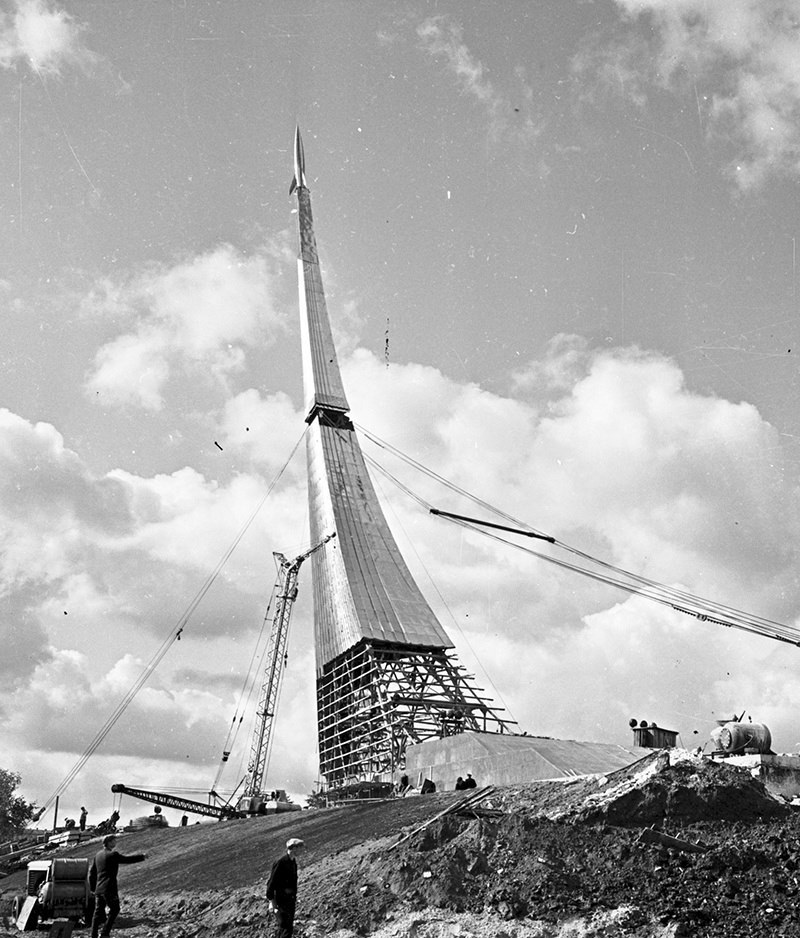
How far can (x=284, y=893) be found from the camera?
11.9m

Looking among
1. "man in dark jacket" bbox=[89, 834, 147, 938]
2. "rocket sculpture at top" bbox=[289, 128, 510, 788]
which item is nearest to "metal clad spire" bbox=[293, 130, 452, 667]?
"rocket sculpture at top" bbox=[289, 128, 510, 788]

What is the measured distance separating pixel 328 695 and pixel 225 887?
34.6 m

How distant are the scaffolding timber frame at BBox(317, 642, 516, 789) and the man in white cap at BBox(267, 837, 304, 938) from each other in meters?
29.7

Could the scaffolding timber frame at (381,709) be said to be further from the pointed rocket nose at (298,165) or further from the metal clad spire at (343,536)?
the pointed rocket nose at (298,165)

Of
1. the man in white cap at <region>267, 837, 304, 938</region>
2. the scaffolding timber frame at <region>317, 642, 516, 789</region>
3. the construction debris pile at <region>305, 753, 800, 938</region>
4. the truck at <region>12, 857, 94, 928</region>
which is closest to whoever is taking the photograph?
the man in white cap at <region>267, 837, 304, 938</region>

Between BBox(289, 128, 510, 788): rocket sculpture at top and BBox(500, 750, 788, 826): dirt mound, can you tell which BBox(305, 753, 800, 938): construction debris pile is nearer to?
BBox(500, 750, 788, 826): dirt mound

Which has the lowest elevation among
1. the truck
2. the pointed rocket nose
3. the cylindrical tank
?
the truck

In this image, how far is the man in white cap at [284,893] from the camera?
1177 centimetres

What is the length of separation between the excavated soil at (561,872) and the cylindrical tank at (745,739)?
229 inches

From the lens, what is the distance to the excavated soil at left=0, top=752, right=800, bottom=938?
12375 millimetres

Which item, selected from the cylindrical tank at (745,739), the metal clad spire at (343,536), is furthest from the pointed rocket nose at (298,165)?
the cylindrical tank at (745,739)

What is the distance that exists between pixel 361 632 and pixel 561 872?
3468cm

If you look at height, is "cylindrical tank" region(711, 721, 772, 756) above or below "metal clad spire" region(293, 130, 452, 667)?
below

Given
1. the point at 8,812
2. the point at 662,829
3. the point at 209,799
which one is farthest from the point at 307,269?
the point at 662,829
